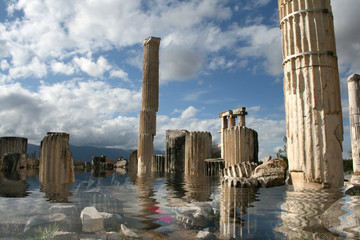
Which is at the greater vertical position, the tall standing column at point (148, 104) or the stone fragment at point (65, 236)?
the tall standing column at point (148, 104)

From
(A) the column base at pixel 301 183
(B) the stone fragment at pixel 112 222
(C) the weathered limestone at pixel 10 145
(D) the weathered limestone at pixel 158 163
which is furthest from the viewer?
(C) the weathered limestone at pixel 10 145

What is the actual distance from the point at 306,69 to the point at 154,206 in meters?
3.55

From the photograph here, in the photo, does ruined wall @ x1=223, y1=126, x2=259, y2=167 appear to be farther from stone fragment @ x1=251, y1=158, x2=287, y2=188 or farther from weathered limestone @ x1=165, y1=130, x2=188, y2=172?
weathered limestone @ x1=165, y1=130, x2=188, y2=172

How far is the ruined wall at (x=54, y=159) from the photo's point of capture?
471cm

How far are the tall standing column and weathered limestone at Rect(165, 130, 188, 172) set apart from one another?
195cm

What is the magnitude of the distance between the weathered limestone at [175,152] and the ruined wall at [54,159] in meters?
7.43

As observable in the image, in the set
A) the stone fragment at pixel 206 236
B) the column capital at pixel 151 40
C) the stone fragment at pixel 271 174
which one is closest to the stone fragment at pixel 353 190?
the stone fragment at pixel 271 174

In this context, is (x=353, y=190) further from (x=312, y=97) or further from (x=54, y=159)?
(x=54, y=159)

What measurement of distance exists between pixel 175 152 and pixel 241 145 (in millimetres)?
5348

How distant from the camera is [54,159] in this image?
4.74 meters

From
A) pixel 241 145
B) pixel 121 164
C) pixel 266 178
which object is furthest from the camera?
pixel 121 164

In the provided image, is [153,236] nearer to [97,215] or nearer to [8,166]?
[97,215]

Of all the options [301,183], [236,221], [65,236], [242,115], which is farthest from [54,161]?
[242,115]

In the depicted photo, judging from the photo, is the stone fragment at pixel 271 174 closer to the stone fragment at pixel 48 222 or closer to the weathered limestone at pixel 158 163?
the stone fragment at pixel 48 222
